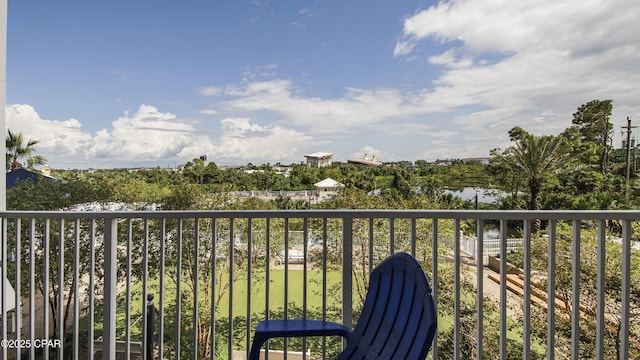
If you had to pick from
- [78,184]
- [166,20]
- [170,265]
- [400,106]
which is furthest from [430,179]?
[78,184]

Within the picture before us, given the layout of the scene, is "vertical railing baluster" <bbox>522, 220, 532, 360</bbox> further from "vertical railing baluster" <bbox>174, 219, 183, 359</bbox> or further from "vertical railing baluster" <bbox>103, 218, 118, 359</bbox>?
"vertical railing baluster" <bbox>103, 218, 118, 359</bbox>

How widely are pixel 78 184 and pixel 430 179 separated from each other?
10.2 meters

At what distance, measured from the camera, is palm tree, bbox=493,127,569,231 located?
43.6ft

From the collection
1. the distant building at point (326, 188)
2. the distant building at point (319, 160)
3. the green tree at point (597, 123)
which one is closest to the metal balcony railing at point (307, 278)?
the distant building at point (326, 188)

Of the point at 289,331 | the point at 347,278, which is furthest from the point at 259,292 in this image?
the point at 289,331

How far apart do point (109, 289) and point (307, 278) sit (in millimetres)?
1264

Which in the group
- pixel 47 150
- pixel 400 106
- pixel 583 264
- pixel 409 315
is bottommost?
pixel 583 264

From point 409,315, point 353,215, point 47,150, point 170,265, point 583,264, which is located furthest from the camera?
point 47,150

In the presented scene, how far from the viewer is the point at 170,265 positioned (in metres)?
9.04

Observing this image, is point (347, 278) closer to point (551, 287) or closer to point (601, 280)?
point (551, 287)

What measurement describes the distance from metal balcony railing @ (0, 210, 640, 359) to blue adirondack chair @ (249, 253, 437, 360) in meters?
0.59

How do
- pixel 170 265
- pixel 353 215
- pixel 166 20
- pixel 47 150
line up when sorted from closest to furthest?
pixel 353 215
pixel 170 265
pixel 166 20
pixel 47 150

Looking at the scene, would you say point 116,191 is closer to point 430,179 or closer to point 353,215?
point 430,179

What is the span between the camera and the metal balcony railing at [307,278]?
2016mm
